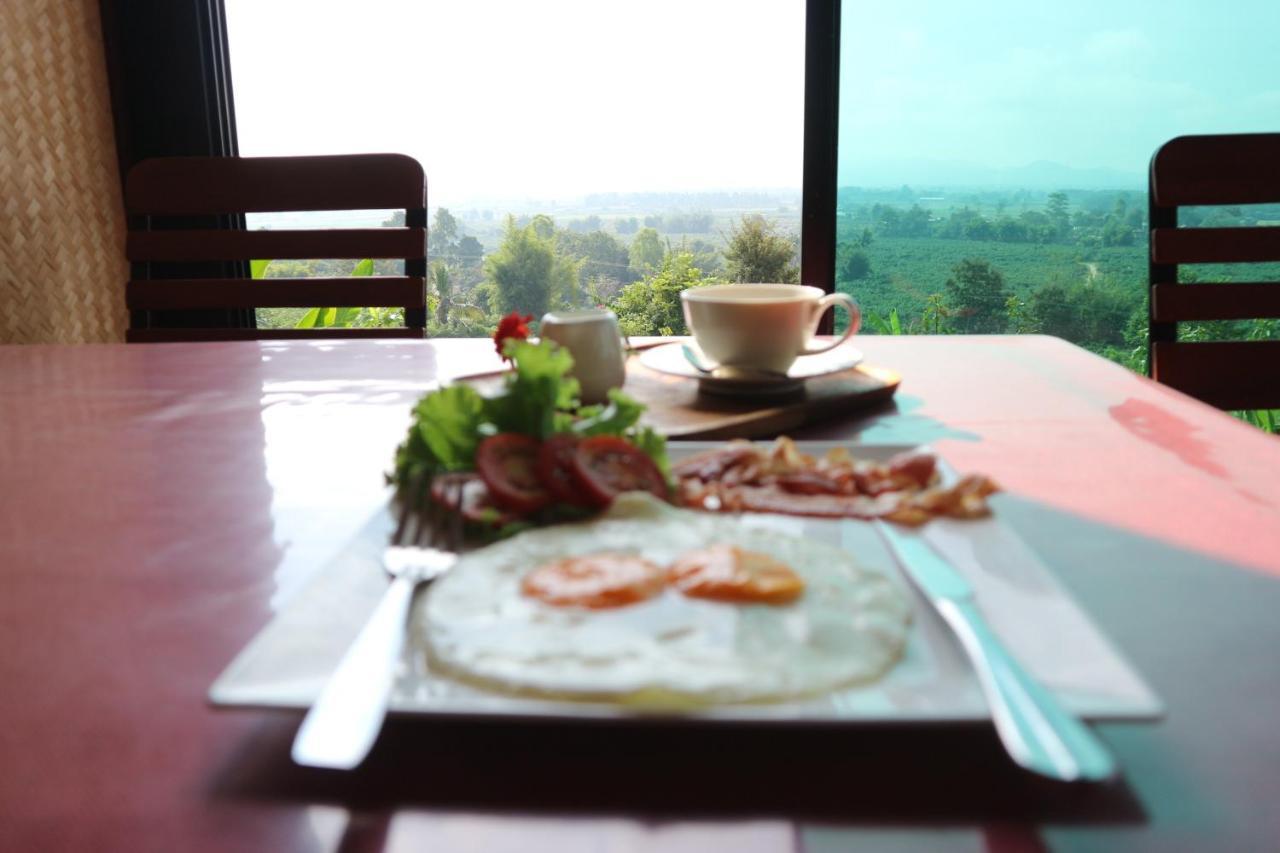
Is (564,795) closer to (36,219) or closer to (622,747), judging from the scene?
(622,747)

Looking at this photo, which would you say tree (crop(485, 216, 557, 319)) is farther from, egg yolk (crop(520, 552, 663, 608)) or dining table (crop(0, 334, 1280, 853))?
egg yolk (crop(520, 552, 663, 608))

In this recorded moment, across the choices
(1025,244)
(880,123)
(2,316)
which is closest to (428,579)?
(2,316)

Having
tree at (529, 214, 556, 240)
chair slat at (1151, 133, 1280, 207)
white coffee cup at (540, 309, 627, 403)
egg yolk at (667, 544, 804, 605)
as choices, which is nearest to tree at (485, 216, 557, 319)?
tree at (529, 214, 556, 240)

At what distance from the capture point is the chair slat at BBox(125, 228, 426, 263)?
6.33 feet

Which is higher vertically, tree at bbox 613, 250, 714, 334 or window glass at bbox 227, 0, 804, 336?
window glass at bbox 227, 0, 804, 336

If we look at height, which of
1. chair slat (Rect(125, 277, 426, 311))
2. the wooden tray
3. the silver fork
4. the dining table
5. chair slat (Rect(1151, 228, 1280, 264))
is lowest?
the dining table

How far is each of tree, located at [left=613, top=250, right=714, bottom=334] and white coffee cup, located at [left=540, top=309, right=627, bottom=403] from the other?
423 cm

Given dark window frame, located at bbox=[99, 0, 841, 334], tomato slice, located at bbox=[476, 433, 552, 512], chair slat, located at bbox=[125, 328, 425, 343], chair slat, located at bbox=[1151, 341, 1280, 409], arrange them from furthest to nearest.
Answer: dark window frame, located at bbox=[99, 0, 841, 334] < chair slat, located at bbox=[125, 328, 425, 343] < chair slat, located at bbox=[1151, 341, 1280, 409] < tomato slice, located at bbox=[476, 433, 552, 512]

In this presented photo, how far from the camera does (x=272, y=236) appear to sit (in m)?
1.96

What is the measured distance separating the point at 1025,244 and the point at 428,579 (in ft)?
13.0

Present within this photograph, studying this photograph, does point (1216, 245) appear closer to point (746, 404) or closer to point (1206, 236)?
point (1206, 236)

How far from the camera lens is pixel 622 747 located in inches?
15.3

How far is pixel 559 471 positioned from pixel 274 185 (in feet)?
5.11

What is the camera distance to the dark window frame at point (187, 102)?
3055 mm
